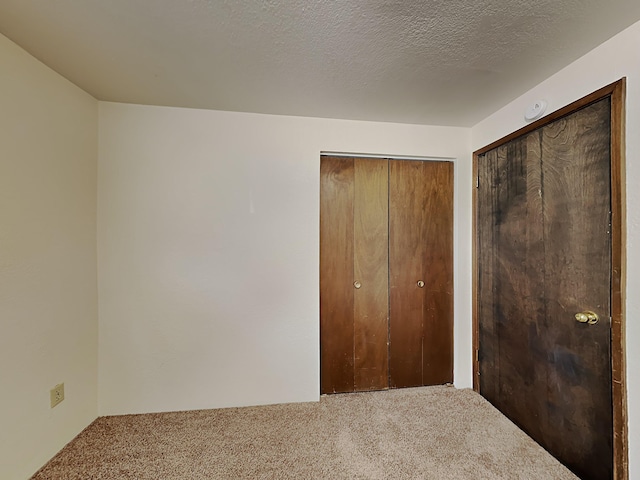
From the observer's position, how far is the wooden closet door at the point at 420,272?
7.63 ft

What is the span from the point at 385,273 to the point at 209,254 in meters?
1.41

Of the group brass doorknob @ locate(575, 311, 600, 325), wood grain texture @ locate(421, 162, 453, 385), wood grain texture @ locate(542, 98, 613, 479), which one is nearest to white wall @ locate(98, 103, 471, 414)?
wood grain texture @ locate(421, 162, 453, 385)

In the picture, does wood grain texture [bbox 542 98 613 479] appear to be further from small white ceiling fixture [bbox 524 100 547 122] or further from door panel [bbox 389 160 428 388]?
door panel [bbox 389 160 428 388]

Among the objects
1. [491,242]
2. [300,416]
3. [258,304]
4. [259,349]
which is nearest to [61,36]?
[258,304]

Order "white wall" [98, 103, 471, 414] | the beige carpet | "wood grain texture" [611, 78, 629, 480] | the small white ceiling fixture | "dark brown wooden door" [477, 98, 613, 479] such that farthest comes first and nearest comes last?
"white wall" [98, 103, 471, 414] < the small white ceiling fixture < the beige carpet < "dark brown wooden door" [477, 98, 613, 479] < "wood grain texture" [611, 78, 629, 480]

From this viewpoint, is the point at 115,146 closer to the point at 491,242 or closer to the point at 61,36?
the point at 61,36

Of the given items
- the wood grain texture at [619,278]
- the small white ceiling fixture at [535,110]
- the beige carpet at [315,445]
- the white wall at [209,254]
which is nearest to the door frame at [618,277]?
the wood grain texture at [619,278]

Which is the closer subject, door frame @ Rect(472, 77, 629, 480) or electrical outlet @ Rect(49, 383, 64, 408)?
door frame @ Rect(472, 77, 629, 480)

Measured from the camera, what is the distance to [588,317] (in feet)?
4.68

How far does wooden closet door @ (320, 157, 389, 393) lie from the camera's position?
2256 mm

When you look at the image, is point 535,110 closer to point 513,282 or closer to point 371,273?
point 513,282

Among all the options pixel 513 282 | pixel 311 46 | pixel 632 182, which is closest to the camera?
pixel 632 182

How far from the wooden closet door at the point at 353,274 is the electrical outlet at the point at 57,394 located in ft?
5.51

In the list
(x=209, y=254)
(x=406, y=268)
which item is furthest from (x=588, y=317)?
(x=209, y=254)
